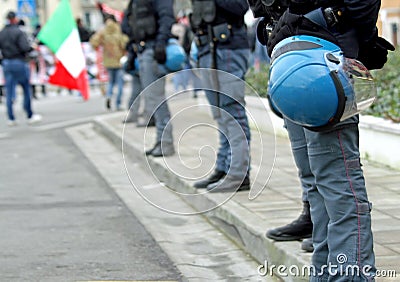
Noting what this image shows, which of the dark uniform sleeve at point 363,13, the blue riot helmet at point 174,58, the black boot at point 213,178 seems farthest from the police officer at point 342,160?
the blue riot helmet at point 174,58

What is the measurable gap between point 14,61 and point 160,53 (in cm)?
806

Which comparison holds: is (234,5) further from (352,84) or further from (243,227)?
(352,84)

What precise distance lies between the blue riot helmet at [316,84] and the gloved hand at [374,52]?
0.35 m

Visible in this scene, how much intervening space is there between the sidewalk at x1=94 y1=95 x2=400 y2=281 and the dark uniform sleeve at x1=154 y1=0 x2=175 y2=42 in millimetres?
787

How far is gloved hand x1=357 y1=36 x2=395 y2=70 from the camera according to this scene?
4250 millimetres

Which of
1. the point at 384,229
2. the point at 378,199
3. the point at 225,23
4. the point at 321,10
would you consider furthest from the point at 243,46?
the point at 321,10

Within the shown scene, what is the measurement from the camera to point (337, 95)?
373cm

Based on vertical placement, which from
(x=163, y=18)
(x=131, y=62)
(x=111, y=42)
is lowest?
(x=111, y=42)

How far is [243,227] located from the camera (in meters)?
5.98

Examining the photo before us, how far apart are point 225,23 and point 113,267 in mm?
2349

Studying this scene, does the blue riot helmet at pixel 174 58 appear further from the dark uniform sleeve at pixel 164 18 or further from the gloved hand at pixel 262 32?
the gloved hand at pixel 262 32

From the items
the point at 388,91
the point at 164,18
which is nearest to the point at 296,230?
the point at 388,91

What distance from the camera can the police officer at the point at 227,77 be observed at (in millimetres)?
6930

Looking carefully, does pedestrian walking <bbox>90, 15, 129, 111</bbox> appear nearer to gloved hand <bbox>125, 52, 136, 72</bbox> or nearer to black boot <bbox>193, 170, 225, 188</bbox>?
gloved hand <bbox>125, 52, 136, 72</bbox>
